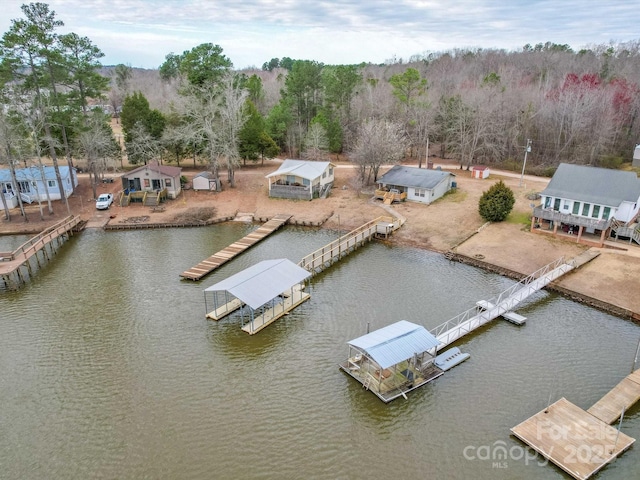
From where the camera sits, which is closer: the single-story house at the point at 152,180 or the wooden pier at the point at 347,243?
the wooden pier at the point at 347,243

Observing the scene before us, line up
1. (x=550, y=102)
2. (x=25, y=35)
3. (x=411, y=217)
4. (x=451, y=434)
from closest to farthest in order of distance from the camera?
(x=451, y=434)
(x=25, y=35)
(x=411, y=217)
(x=550, y=102)

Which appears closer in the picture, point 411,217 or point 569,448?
point 569,448

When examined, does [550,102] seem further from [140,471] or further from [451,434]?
[140,471]

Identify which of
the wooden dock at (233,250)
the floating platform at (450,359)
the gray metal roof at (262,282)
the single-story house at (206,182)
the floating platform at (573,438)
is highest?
the single-story house at (206,182)

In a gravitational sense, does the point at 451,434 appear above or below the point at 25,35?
below

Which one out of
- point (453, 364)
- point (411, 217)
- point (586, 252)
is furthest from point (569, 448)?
point (411, 217)

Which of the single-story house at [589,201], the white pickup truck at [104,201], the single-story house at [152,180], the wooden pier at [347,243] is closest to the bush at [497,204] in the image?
the single-story house at [589,201]

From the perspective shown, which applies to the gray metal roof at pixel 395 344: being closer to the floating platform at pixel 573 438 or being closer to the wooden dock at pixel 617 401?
the floating platform at pixel 573 438

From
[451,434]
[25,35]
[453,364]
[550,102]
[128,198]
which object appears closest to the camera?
[451,434]

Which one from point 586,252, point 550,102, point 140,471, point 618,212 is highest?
point 550,102
